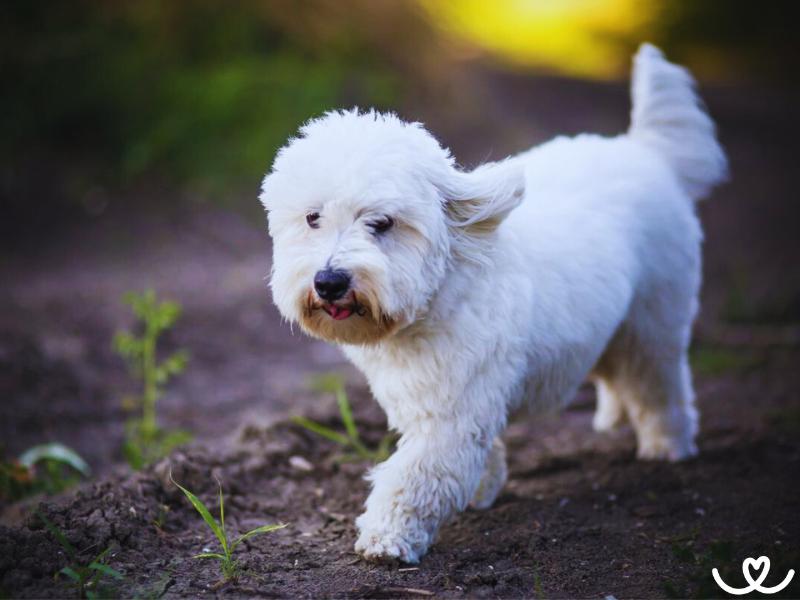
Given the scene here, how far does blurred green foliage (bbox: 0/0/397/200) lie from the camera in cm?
990

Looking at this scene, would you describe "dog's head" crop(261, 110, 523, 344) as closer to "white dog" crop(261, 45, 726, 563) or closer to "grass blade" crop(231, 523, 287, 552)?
"white dog" crop(261, 45, 726, 563)

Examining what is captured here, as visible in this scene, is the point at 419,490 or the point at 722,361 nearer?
the point at 419,490

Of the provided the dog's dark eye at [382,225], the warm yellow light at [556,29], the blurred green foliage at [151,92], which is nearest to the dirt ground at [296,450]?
the blurred green foliage at [151,92]

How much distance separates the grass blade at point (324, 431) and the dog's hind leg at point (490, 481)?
2.94 feet

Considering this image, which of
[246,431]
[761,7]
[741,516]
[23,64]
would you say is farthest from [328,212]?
[761,7]

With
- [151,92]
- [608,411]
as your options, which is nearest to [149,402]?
[608,411]

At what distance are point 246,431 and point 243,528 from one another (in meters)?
1.01

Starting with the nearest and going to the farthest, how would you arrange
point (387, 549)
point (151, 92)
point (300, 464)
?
point (387, 549), point (300, 464), point (151, 92)

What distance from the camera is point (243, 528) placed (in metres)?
3.93

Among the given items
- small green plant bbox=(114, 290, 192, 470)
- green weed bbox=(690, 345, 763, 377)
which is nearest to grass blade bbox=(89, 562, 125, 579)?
small green plant bbox=(114, 290, 192, 470)

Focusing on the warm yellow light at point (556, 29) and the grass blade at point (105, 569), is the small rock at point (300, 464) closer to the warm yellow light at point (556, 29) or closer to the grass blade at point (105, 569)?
the grass blade at point (105, 569)

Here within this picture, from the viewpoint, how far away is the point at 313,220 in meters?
3.39

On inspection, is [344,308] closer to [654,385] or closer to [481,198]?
[481,198]

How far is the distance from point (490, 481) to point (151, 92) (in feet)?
25.8
